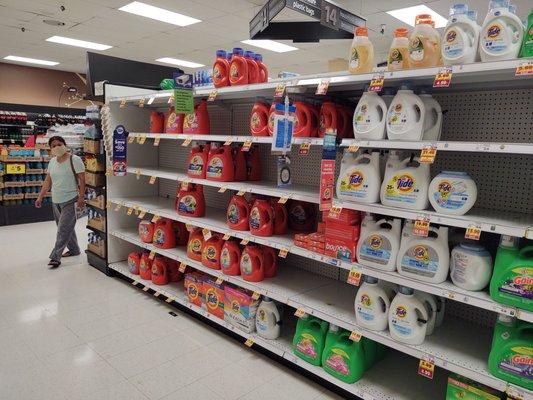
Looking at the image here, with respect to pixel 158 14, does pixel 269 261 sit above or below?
below

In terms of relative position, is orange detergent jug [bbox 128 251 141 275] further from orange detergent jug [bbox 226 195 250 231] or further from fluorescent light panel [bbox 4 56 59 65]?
fluorescent light panel [bbox 4 56 59 65]

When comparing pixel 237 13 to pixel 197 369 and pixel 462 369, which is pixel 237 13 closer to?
pixel 197 369

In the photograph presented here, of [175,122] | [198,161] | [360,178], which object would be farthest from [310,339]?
[175,122]

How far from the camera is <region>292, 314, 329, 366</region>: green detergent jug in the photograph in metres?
2.58

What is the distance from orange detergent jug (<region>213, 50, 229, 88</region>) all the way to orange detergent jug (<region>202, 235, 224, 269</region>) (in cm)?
125

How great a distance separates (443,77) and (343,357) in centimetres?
167

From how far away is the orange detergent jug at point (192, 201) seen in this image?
362cm

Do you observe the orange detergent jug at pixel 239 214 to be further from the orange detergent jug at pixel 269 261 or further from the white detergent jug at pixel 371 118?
the white detergent jug at pixel 371 118

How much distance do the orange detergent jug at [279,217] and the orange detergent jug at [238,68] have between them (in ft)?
3.03

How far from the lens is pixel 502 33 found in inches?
67.5

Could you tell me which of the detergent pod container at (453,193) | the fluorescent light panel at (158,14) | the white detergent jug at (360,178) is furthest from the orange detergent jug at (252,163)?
the fluorescent light panel at (158,14)

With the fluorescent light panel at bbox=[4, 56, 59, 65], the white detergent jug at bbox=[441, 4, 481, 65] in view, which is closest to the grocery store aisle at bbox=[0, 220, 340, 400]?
the white detergent jug at bbox=[441, 4, 481, 65]

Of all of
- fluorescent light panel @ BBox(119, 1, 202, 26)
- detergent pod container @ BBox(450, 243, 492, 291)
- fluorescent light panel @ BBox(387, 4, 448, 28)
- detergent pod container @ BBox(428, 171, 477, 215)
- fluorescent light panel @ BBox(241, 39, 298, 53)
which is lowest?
detergent pod container @ BBox(450, 243, 492, 291)

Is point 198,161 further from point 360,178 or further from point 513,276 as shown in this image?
point 513,276
